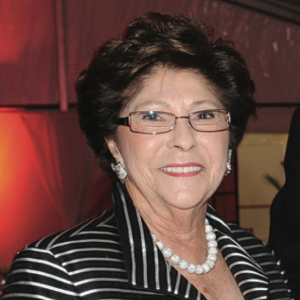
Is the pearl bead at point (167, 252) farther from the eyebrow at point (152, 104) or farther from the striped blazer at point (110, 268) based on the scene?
the eyebrow at point (152, 104)

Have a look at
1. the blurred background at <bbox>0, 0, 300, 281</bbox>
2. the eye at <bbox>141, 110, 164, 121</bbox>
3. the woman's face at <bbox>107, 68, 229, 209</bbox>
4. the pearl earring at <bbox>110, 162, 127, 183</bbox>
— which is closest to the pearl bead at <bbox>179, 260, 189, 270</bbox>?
the woman's face at <bbox>107, 68, 229, 209</bbox>

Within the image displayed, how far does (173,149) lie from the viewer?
5.91 ft

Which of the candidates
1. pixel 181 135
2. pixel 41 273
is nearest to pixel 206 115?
pixel 181 135

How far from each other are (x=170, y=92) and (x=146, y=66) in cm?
10

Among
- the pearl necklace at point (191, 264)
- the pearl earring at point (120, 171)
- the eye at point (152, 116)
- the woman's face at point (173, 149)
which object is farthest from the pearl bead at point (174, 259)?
the eye at point (152, 116)

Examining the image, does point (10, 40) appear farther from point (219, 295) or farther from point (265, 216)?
point (265, 216)

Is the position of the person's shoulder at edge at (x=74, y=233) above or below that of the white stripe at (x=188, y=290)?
above

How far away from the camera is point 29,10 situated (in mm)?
5012

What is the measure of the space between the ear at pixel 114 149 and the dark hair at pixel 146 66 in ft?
0.07

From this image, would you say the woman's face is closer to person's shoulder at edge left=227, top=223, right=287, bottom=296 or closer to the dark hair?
the dark hair

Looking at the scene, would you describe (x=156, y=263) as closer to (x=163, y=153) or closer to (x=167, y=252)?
(x=167, y=252)

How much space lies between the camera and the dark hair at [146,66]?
72.2 inches

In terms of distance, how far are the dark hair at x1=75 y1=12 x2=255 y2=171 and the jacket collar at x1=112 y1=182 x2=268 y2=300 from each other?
210mm

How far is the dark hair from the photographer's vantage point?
6.02 feet
